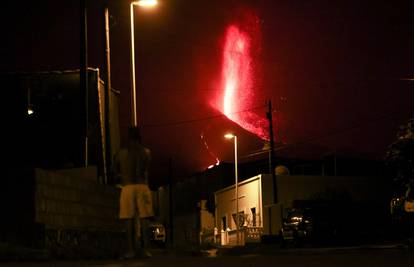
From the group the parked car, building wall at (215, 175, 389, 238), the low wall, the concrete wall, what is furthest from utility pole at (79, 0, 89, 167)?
building wall at (215, 175, 389, 238)

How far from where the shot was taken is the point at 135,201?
10227 mm

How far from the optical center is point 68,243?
13.4 metres

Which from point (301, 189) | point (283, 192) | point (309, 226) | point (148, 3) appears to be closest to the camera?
point (148, 3)

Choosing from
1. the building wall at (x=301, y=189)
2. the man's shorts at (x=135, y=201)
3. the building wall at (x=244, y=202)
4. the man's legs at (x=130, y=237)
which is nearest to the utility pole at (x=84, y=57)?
the man's legs at (x=130, y=237)

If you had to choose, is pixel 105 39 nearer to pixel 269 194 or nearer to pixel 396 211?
pixel 396 211

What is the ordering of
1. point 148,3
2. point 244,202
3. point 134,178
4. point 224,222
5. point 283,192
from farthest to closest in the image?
point 224,222 < point 244,202 < point 283,192 < point 148,3 < point 134,178

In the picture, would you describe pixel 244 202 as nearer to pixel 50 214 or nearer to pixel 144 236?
pixel 50 214

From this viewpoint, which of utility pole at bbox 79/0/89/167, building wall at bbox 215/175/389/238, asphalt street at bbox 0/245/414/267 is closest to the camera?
asphalt street at bbox 0/245/414/267

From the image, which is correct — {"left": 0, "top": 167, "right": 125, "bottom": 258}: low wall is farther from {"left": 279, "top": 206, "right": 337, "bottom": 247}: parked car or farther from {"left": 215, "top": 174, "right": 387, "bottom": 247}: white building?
{"left": 215, "top": 174, "right": 387, "bottom": 247}: white building

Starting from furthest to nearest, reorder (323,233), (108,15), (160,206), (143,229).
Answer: (160,206) < (323,233) < (108,15) < (143,229)

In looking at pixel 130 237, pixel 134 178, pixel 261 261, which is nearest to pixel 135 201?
pixel 134 178

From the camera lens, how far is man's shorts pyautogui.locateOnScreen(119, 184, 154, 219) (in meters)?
10.2

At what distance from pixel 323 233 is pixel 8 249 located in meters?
18.6

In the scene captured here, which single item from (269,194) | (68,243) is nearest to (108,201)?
(68,243)
